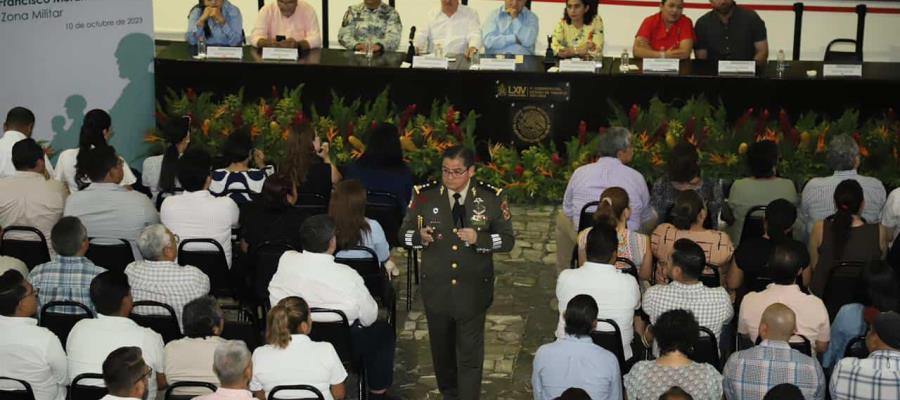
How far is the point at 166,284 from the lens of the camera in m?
5.54

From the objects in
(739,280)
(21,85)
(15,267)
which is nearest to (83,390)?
(15,267)

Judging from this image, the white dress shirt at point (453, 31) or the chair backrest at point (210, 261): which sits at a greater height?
the white dress shirt at point (453, 31)

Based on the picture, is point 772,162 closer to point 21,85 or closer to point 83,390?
point 83,390

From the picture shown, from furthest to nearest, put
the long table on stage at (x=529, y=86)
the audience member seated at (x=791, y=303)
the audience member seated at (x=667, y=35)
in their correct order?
the audience member seated at (x=667, y=35) < the long table on stage at (x=529, y=86) < the audience member seated at (x=791, y=303)

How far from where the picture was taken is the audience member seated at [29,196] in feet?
21.5

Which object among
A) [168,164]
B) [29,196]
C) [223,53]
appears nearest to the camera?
[29,196]

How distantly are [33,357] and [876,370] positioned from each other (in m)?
3.19

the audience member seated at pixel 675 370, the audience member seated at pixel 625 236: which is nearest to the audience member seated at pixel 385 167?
the audience member seated at pixel 625 236

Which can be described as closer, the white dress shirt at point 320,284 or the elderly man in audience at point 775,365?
the elderly man in audience at point 775,365

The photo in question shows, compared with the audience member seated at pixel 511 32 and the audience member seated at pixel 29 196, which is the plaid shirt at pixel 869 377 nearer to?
the audience member seated at pixel 29 196

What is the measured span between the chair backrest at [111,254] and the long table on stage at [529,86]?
3.72 metres

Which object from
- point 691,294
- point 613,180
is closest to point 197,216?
point 613,180

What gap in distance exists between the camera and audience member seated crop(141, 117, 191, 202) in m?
7.29

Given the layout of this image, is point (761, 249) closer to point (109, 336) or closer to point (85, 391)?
point (109, 336)
